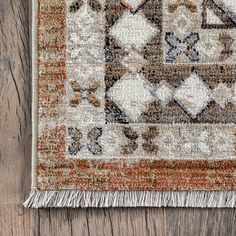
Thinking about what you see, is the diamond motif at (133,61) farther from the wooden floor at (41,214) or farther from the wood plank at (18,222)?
the wood plank at (18,222)

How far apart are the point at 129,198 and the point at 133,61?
231 millimetres

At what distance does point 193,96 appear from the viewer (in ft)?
2.60

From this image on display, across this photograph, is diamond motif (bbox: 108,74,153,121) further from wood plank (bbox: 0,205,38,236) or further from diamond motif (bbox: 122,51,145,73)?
wood plank (bbox: 0,205,38,236)

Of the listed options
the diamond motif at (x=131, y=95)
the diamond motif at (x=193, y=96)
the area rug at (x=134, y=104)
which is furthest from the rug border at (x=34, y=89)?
the diamond motif at (x=193, y=96)

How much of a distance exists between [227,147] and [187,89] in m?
0.12

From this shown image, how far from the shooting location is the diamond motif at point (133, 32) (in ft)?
2.63

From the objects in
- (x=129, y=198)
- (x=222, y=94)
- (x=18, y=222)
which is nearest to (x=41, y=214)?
(x=18, y=222)

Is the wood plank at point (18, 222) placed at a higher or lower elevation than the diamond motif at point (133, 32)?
lower

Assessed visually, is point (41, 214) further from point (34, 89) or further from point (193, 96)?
point (193, 96)

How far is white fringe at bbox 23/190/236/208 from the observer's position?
0.78 metres

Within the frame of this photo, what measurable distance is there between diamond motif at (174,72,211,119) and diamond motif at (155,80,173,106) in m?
0.01

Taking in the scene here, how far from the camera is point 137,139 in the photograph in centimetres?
79

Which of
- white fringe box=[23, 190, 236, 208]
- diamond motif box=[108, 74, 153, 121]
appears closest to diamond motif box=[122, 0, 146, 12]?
diamond motif box=[108, 74, 153, 121]

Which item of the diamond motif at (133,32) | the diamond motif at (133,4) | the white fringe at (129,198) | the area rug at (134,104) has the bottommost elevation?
the white fringe at (129,198)
